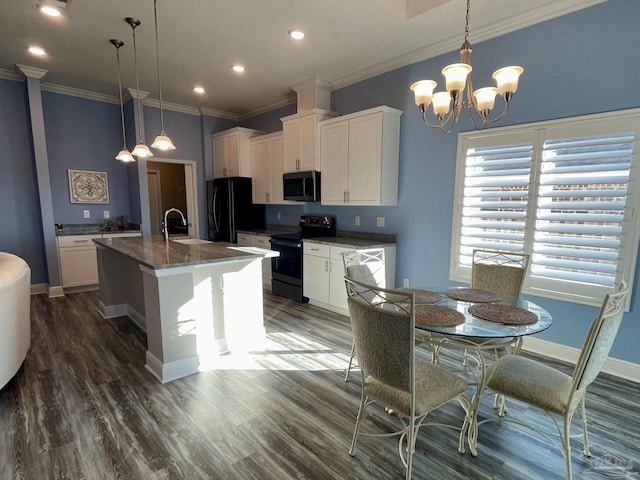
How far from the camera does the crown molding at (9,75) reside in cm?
424

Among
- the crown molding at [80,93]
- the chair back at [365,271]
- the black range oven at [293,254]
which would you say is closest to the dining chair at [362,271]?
the chair back at [365,271]

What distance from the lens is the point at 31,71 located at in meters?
4.13

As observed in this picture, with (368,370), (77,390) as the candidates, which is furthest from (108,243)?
(368,370)

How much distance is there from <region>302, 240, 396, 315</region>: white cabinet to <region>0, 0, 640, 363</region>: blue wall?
192mm

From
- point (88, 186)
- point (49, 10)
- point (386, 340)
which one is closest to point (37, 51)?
point (49, 10)

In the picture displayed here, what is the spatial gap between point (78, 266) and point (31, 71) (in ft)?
8.51

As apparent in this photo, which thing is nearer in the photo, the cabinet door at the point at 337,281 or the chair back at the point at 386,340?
the chair back at the point at 386,340

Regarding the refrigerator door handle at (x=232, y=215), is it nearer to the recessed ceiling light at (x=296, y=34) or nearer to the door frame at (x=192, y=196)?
the door frame at (x=192, y=196)

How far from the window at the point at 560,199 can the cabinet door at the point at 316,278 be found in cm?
162

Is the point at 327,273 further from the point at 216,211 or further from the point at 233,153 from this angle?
the point at 233,153

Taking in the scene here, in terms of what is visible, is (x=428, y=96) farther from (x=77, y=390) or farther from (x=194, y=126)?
(x=194, y=126)

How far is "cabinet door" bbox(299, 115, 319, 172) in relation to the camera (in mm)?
4335

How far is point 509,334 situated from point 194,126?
19.2 ft

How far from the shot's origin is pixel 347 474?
65.6 inches
